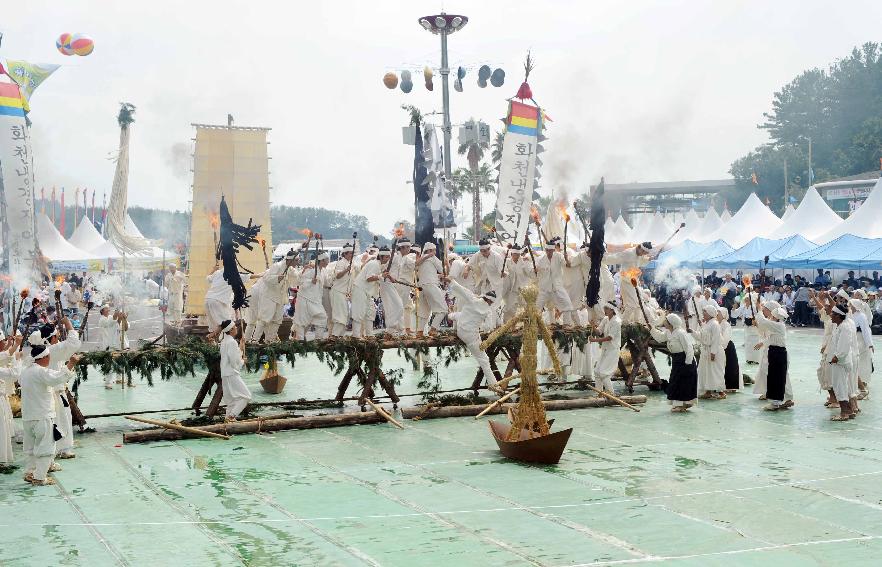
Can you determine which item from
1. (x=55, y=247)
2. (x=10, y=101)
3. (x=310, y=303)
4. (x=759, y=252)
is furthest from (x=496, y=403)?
(x=55, y=247)

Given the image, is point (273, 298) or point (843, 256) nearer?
point (273, 298)

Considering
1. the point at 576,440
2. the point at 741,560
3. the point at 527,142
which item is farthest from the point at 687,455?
the point at 527,142

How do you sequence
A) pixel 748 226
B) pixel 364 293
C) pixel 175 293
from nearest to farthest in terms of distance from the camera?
pixel 364 293 < pixel 175 293 < pixel 748 226

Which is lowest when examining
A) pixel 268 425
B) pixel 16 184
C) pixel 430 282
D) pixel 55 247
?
pixel 268 425

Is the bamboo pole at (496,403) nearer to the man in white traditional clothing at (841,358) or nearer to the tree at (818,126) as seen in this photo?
the man in white traditional clothing at (841,358)

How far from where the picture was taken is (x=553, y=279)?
18.0 m

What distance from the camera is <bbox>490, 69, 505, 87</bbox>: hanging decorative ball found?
31891 mm

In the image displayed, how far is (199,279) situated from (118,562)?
61.8ft

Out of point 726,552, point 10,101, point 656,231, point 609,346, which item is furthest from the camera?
point 656,231

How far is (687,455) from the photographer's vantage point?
12039mm

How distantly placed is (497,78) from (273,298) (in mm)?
16647

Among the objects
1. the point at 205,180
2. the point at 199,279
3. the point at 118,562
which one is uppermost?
the point at 205,180

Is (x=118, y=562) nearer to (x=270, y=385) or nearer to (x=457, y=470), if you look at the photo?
(x=457, y=470)

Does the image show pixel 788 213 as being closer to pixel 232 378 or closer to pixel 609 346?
pixel 609 346
